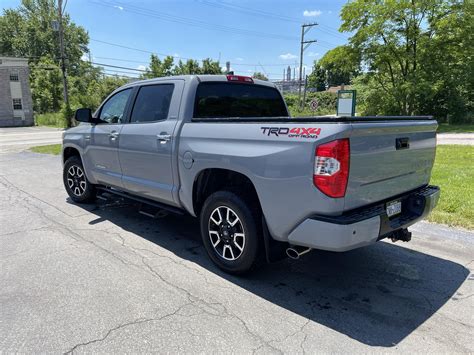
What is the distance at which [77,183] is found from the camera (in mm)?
6496

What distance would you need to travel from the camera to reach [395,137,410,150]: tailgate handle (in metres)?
3.28

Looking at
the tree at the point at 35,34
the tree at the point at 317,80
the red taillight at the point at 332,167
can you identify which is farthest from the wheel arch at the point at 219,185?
the tree at the point at 317,80

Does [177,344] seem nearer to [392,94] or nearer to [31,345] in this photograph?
[31,345]

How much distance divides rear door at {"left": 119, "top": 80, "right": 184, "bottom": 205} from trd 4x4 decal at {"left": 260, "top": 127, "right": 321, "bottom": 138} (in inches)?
53.2

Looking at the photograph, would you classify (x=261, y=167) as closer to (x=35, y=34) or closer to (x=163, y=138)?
(x=163, y=138)

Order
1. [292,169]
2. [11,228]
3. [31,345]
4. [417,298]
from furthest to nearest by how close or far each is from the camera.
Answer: [11,228] < [417,298] < [292,169] < [31,345]

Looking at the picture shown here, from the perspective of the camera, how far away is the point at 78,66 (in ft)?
229

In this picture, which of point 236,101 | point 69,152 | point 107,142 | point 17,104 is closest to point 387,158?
point 236,101

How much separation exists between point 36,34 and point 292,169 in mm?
74369

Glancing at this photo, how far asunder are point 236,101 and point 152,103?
1067 millimetres

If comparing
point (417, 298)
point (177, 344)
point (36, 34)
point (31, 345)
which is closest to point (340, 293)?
point (417, 298)

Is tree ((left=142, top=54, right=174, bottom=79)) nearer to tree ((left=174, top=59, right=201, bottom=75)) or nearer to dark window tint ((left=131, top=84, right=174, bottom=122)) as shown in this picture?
tree ((left=174, top=59, right=201, bottom=75))

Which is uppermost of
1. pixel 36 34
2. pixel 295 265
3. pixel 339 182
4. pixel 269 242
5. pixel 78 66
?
pixel 36 34

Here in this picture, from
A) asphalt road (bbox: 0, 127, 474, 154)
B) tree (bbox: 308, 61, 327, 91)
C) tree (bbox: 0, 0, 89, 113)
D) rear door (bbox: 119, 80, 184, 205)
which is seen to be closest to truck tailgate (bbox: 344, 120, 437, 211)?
rear door (bbox: 119, 80, 184, 205)
